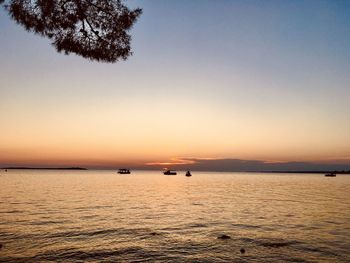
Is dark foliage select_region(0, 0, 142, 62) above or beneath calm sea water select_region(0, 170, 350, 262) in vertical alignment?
above

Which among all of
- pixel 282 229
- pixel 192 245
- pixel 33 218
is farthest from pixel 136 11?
pixel 33 218

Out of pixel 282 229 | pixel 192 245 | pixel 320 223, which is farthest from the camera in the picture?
pixel 320 223

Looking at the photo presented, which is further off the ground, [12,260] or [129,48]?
[129,48]

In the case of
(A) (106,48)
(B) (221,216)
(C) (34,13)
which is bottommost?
(B) (221,216)

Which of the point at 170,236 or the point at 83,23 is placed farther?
the point at 170,236

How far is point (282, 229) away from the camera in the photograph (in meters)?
27.4

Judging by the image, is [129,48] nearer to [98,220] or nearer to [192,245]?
[192,245]

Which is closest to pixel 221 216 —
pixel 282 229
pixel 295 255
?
pixel 282 229

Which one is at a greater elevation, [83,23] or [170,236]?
[83,23]

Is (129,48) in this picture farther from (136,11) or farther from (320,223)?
(320,223)

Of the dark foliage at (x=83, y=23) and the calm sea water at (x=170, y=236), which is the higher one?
the dark foliage at (x=83, y=23)

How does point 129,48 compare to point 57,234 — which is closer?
point 129,48

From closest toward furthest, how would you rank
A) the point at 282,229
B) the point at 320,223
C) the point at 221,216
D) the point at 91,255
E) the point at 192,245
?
the point at 91,255 < the point at 192,245 < the point at 282,229 < the point at 320,223 < the point at 221,216

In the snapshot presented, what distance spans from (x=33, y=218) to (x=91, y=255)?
16.0m
